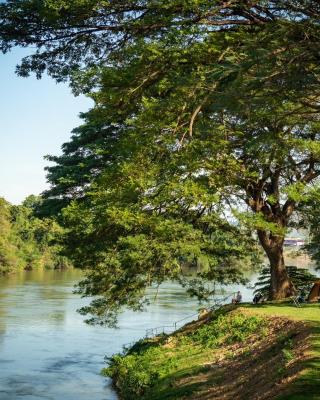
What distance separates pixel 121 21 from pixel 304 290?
62.8 feet

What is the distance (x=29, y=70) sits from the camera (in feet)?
40.3

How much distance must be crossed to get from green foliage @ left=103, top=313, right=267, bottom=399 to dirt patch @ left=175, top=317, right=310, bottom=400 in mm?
750

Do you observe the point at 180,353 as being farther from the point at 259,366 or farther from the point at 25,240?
the point at 25,240

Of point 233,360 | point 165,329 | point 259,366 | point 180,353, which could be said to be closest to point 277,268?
point 180,353

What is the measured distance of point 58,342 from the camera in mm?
33906

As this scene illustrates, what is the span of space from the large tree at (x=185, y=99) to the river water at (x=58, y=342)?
4678 millimetres

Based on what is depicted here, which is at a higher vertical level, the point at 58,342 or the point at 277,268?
the point at 277,268

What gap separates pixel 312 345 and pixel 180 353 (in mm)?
8350

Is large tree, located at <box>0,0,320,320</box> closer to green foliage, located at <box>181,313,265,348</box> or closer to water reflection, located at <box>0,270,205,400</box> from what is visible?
green foliage, located at <box>181,313,265,348</box>

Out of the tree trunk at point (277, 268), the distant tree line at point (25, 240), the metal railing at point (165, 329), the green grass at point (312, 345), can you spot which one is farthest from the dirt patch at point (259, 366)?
the distant tree line at point (25, 240)

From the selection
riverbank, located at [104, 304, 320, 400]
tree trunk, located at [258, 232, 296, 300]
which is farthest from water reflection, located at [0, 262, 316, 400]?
tree trunk, located at [258, 232, 296, 300]

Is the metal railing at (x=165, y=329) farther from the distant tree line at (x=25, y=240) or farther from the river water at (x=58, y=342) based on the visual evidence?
the distant tree line at (x=25, y=240)

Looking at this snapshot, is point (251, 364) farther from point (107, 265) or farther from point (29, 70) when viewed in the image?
point (107, 265)

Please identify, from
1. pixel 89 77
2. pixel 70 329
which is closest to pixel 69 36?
pixel 89 77
